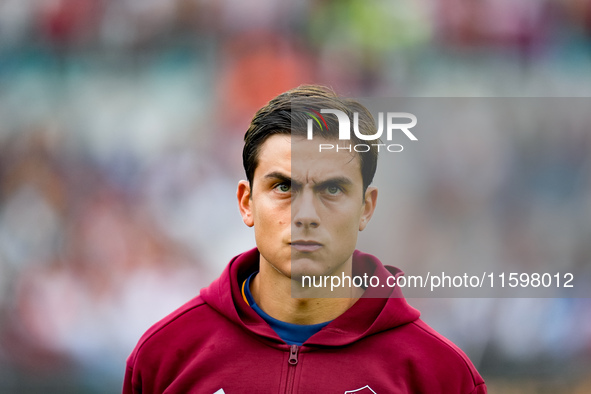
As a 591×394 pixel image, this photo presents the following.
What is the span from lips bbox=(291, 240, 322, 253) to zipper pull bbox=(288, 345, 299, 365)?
20cm

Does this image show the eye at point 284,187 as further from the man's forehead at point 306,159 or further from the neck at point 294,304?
the neck at point 294,304

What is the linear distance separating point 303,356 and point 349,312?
0.14 m

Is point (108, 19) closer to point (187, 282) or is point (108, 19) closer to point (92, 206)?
point (92, 206)

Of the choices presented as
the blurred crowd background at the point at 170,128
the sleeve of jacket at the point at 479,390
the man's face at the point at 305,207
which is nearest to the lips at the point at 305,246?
the man's face at the point at 305,207

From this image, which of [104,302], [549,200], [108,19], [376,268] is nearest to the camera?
[376,268]

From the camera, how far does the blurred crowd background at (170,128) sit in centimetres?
297

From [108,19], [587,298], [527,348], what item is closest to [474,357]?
[527,348]

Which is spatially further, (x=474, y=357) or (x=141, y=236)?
(x=141, y=236)

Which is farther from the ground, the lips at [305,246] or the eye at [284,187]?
the eye at [284,187]

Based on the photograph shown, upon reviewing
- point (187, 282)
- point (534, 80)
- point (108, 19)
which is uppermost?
point (108, 19)

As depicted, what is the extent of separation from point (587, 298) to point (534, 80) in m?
0.97

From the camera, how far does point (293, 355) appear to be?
Result: 146cm

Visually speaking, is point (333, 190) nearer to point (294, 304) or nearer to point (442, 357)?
point (294, 304)

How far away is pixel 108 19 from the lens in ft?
10.6
